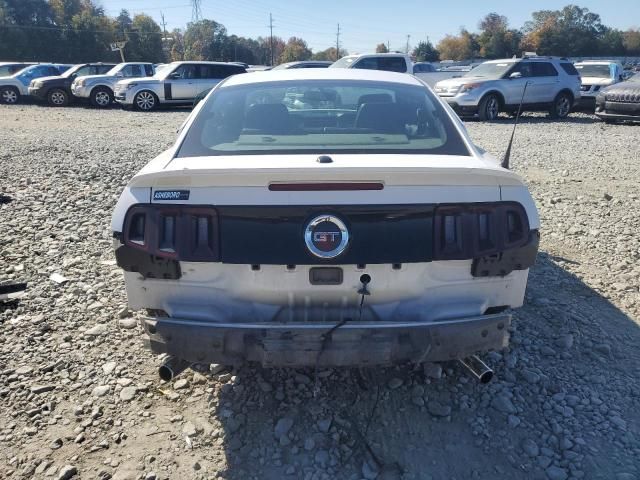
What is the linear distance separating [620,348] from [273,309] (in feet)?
7.98

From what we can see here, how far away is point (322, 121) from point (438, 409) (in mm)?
1900

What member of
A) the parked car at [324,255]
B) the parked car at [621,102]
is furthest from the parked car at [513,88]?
the parked car at [324,255]

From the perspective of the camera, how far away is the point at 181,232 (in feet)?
8.19

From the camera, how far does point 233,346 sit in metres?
2.46

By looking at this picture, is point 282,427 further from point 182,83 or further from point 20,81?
point 20,81

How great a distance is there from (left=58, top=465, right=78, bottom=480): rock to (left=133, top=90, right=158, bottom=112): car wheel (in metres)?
18.8

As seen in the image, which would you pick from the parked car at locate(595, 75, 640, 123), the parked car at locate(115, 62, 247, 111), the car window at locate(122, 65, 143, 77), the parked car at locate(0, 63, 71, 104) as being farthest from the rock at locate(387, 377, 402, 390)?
the parked car at locate(0, 63, 71, 104)

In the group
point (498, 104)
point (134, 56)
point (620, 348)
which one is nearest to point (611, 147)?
point (498, 104)

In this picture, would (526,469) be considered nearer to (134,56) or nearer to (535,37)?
(134,56)

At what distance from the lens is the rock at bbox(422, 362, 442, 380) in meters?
3.23

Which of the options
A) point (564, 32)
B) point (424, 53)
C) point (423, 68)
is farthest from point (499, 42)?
point (423, 68)

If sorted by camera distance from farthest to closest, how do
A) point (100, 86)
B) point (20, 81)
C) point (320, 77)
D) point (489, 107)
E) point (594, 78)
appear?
point (20, 81)
point (100, 86)
point (594, 78)
point (489, 107)
point (320, 77)

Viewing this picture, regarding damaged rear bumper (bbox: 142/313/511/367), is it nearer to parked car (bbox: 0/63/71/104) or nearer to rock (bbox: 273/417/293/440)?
rock (bbox: 273/417/293/440)

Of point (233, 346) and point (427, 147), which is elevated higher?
point (427, 147)
